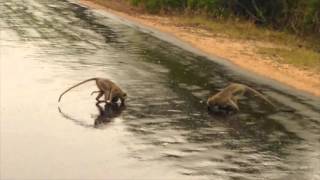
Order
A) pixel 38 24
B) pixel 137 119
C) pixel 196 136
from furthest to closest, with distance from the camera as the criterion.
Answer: pixel 38 24, pixel 137 119, pixel 196 136

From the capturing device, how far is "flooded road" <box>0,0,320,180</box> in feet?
38.0

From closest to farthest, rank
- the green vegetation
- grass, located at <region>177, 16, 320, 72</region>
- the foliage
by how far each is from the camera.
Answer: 1. grass, located at <region>177, 16, 320, 72</region>
2. the green vegetation
3. the foliage

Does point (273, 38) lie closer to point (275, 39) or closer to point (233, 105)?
point (275, 39)

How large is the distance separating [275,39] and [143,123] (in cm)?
1462

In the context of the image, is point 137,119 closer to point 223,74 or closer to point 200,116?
point 200,116

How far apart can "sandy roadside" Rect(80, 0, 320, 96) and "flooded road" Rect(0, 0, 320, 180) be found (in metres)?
0.73

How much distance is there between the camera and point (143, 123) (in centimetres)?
1406

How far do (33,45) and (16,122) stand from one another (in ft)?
30.9

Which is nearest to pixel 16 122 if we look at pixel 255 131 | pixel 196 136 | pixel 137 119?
pixel 137 119

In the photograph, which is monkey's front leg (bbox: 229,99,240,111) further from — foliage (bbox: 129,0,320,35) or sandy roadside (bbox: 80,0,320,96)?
foliage (bbox: 129,0,320,35)

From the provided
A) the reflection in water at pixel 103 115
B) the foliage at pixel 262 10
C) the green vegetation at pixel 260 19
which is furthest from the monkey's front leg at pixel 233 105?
the foliage at pixel 262 10

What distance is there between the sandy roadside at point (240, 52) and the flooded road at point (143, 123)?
730mm

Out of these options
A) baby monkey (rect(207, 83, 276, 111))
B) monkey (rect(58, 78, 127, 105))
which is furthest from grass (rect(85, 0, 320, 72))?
monkey (rect(58, 78, 127, 105))

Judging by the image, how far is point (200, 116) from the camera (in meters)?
14.8
